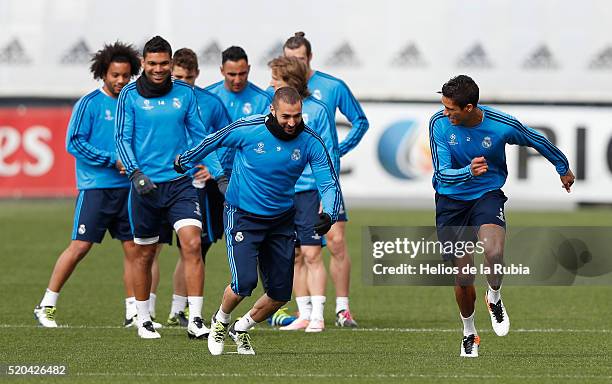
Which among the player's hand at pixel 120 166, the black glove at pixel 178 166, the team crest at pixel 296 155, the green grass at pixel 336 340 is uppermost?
the team crest at pixel 296 155

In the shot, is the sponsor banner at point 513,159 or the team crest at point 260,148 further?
the sponsor banner at point 513,159

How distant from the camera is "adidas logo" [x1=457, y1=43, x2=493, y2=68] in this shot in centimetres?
2942

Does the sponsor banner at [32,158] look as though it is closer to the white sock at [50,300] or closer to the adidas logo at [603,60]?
the adidas logo at [603,60]

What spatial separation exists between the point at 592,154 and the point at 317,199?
46.7ft

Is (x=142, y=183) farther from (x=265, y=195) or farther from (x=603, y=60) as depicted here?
(x=603, y=60)

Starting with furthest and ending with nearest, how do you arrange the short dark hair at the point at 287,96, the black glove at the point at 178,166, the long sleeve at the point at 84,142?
the long sleeve at the point at 84,142, the black glove at the point at 178,166, the short dark hair at the point at 287,96

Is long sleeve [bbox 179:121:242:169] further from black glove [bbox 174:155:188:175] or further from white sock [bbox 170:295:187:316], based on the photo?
white sock [bbox 170:295:187:316]

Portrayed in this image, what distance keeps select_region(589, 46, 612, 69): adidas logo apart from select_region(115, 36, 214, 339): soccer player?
60.1ft

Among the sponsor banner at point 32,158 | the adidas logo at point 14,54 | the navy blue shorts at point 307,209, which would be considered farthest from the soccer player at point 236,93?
the adidas logo at point 14,54

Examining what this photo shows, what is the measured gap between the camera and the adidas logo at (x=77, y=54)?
3012 cm

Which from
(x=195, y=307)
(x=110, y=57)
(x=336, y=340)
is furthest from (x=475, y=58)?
(x=195, y=307)

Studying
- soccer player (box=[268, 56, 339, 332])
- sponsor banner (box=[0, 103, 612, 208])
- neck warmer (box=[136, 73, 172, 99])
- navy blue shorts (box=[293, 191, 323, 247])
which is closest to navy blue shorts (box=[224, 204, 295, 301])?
neck warmer (box=[136, 73, 172, 99])

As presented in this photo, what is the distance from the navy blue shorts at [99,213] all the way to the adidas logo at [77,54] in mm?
17206

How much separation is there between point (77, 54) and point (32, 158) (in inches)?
134
